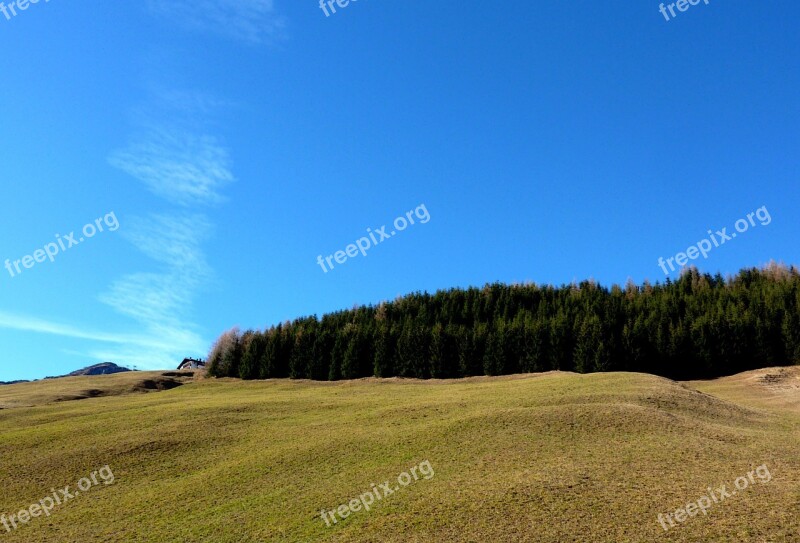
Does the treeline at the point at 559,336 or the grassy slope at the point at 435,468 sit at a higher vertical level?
the treeline at the point at 559,336

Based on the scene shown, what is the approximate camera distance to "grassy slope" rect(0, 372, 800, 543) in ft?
70.3

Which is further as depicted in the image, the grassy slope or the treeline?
the treeline

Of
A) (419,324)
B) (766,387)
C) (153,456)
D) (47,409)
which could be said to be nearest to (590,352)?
(766,387)

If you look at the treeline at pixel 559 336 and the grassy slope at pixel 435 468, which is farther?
the treeline at pixel 559 336

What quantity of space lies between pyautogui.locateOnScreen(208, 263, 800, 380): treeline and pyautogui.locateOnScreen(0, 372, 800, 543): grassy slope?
37.1m

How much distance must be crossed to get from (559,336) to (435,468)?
65947mm

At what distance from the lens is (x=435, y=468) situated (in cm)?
2939

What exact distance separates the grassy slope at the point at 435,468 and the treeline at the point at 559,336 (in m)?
37.1

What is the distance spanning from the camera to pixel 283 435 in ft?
134

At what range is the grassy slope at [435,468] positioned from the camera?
21.4 meters

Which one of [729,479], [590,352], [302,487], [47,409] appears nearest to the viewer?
[729,479]

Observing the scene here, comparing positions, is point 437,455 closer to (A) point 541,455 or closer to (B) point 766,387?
(A) point 541,455

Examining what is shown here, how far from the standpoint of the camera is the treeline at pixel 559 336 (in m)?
85.2

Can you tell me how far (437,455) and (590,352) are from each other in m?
62.2
